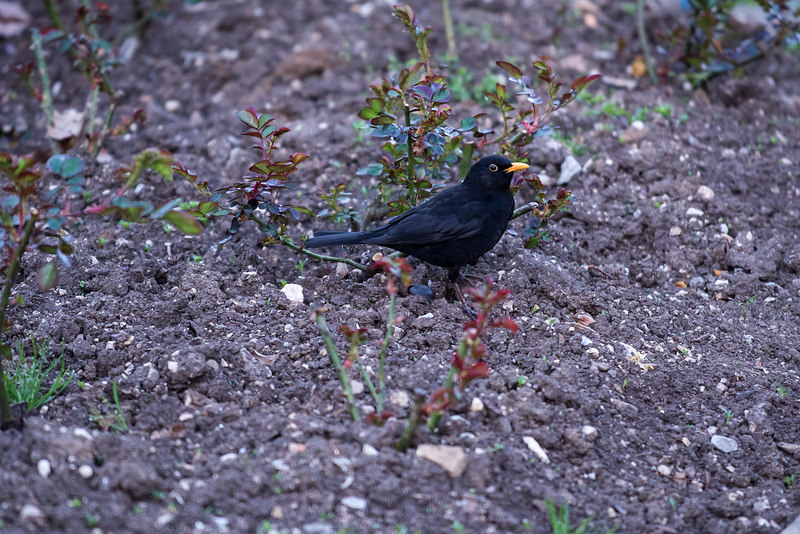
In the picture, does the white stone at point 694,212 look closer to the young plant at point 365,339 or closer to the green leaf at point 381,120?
the green leaf at point 381,120

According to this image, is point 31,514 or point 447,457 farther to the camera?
point 447,457

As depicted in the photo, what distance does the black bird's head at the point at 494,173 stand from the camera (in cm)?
386

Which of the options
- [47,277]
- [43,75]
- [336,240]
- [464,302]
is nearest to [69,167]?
[47,277]

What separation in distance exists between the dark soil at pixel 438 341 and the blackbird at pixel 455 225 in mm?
240

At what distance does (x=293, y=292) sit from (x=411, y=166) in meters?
0.85

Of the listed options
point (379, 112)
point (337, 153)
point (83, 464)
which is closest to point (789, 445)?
point (379, 112)

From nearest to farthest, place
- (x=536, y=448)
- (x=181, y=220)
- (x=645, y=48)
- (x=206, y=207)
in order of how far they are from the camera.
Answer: (x=181, y=220) → (x=536, y=448) → (x=206, y=207) → (x=645, y=48)

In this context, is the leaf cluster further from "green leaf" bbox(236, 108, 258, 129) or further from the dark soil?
the dark soil

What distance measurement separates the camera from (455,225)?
375 cm

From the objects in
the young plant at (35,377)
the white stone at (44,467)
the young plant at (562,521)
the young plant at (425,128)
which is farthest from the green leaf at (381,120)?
the white stone at (44,467)

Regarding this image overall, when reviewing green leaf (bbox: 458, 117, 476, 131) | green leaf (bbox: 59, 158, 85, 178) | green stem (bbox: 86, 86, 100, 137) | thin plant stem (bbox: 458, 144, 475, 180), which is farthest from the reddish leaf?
green stem (bbox: 86, 86, 100, 137)

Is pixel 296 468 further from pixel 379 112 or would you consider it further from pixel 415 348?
pixel 379 112

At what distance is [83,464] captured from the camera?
8.51ft

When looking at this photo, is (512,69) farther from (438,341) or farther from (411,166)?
(438,341)
